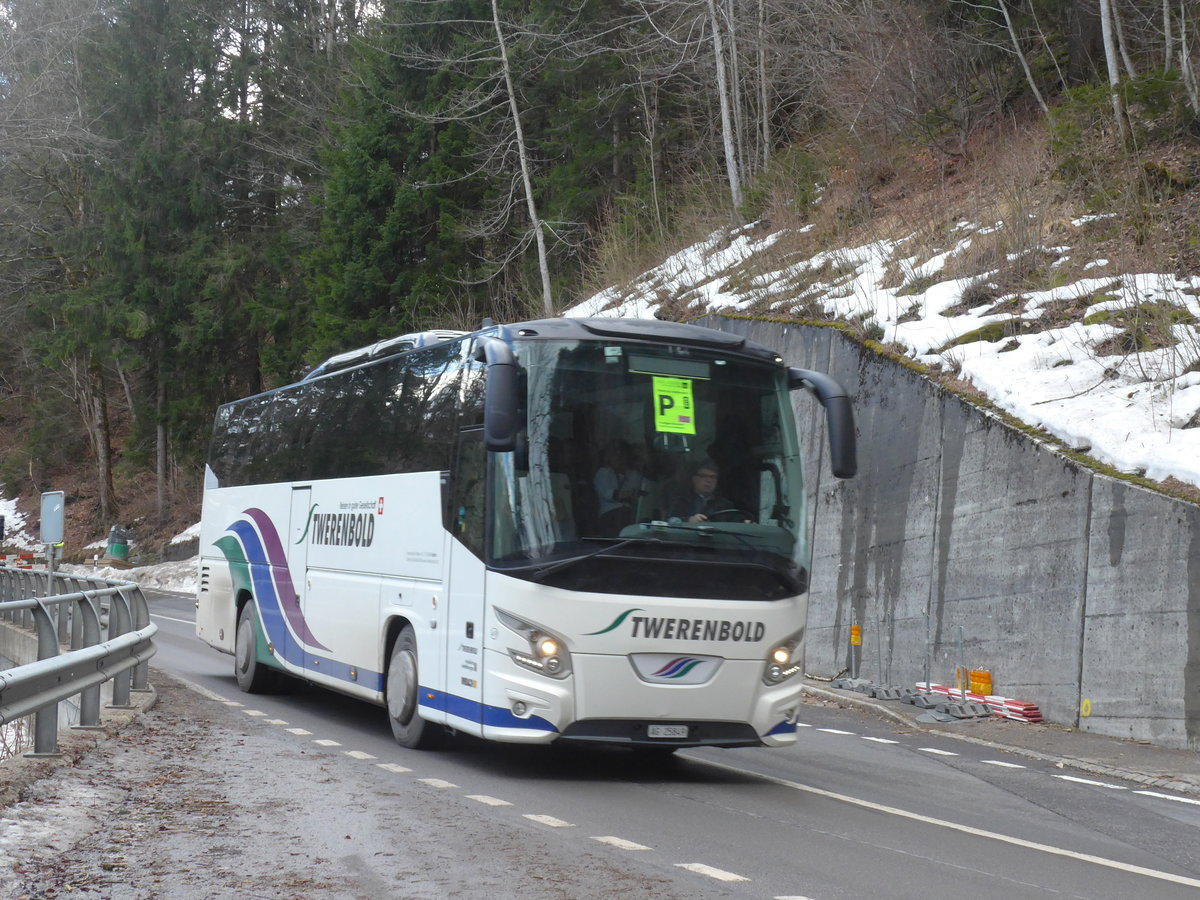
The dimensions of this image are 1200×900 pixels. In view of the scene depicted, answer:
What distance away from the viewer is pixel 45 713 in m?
8.69

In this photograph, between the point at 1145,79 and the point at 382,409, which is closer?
the point at 382,409

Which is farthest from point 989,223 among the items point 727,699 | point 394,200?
point 394,200

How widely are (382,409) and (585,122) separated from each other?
995 inches

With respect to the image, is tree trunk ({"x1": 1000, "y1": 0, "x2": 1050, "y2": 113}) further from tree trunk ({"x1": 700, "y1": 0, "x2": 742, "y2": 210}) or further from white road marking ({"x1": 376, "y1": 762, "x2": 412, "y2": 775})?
white road marking ({"x1": 376, "y1": 762, "x2": 412, "y2": 775})

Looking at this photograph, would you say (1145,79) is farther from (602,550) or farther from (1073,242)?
(602,550)

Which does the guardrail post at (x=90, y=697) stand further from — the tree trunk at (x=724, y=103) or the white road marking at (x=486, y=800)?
the tree trunk at (x=724, y=103)

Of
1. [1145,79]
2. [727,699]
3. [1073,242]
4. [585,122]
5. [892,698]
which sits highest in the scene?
[585,122]

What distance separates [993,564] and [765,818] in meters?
7.44

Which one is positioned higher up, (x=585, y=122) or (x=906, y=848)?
(x=585, y=122)

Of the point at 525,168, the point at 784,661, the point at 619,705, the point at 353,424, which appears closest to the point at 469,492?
the point at 619,705

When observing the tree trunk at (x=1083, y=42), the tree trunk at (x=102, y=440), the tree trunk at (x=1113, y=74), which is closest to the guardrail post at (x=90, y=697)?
the tree trunk at (x=1113, y=74)

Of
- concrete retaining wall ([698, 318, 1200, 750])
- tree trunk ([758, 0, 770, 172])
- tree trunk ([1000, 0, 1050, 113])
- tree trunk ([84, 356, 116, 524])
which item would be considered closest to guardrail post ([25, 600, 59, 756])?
concrete retaining wall ([698, 318, 1200, 750])

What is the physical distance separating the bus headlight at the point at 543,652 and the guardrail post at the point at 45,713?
3040 mm

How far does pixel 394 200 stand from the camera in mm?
37438
